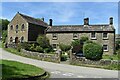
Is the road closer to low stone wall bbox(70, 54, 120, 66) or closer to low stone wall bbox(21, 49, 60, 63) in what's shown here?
low stone wall bbox(70, 54, 120, 66)

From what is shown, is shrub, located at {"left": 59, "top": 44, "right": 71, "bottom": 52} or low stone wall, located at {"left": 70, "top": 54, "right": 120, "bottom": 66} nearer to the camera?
low stone wall, located at {"left": 70, "top": 54, "right": 120, "bottom": 66}

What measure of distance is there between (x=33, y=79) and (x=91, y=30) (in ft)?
107

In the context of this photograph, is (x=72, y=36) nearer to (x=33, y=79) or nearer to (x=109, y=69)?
(x=109, y=69)

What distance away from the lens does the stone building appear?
4700cm

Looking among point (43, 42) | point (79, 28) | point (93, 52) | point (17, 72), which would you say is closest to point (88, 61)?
point (93, 52)

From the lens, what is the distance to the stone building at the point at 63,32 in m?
47.0

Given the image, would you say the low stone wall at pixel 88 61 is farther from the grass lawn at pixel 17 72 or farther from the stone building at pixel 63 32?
the stone building at pixel 63 32

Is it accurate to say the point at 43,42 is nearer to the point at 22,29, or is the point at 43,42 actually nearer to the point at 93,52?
→ the point at 22,29

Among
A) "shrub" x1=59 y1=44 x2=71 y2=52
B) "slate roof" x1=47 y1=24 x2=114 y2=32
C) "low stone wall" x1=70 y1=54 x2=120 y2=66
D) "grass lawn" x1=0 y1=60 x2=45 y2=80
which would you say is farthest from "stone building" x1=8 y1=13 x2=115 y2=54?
"grass lawn" x1=0 y1=60 x2=45 y2=80

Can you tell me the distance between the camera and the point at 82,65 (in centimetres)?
2941

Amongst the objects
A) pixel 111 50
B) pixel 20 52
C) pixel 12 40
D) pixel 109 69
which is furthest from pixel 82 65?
Result: pixel 12 40

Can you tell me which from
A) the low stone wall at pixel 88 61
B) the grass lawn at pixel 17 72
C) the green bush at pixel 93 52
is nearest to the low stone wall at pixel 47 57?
the low stone wall at pixel 88 61

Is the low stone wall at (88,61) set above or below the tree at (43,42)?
below

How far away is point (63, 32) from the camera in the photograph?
49.8 m
